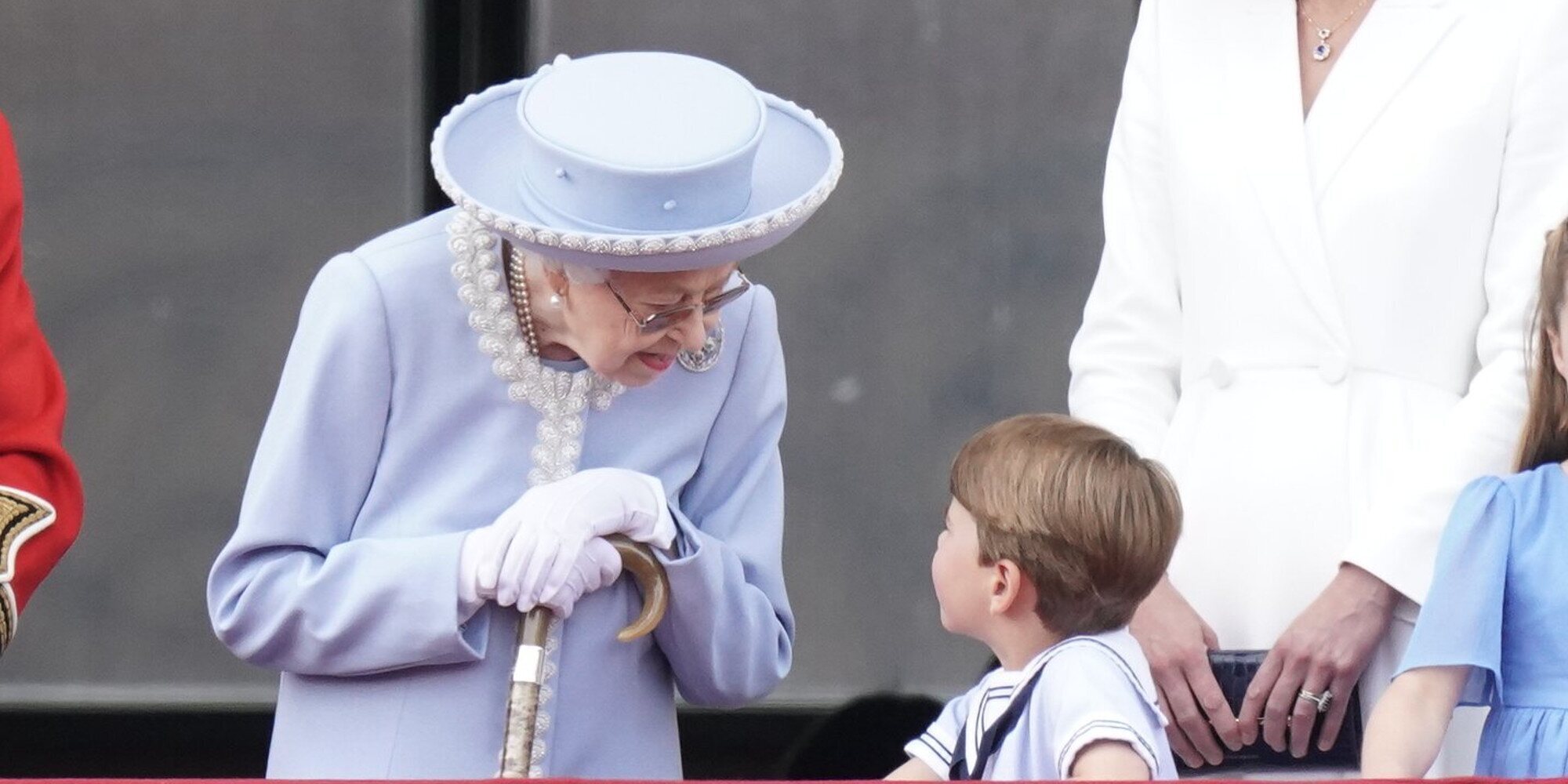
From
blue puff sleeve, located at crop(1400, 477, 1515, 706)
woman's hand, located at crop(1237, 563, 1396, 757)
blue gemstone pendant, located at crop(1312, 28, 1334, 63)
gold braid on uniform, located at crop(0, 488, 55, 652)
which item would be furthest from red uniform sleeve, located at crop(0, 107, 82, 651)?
blue gemstone pendant, located at crop(1312, 28, 1334, 63)

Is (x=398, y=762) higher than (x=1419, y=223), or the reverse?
(x=1419, y=223)

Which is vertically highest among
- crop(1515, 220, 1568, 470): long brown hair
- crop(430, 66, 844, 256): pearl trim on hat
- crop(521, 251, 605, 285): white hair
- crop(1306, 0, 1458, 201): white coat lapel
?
crop(1306, 0, 1458, 201): white coat lapel

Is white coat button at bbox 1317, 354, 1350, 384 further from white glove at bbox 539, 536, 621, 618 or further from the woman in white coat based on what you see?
white glove at bbox 539, 536, 621, 618

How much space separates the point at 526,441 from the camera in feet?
9.08

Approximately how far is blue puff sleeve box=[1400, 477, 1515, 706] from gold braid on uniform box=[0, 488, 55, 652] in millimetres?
1387

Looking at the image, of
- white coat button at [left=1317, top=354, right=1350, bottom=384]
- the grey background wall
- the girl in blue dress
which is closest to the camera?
the girl in blue dress

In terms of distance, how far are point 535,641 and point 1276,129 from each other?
1135mm

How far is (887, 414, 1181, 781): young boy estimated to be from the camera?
8.54ft

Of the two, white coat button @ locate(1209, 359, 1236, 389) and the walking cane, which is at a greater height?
white coat button @ locate(1209, 359, 1236, 389)

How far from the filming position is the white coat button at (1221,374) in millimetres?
3176

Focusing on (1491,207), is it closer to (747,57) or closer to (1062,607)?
(1062,607)

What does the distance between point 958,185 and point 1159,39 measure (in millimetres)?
1298

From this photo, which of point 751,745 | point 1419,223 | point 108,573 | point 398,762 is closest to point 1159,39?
point 1419,223

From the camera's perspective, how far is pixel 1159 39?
10.9 feet
